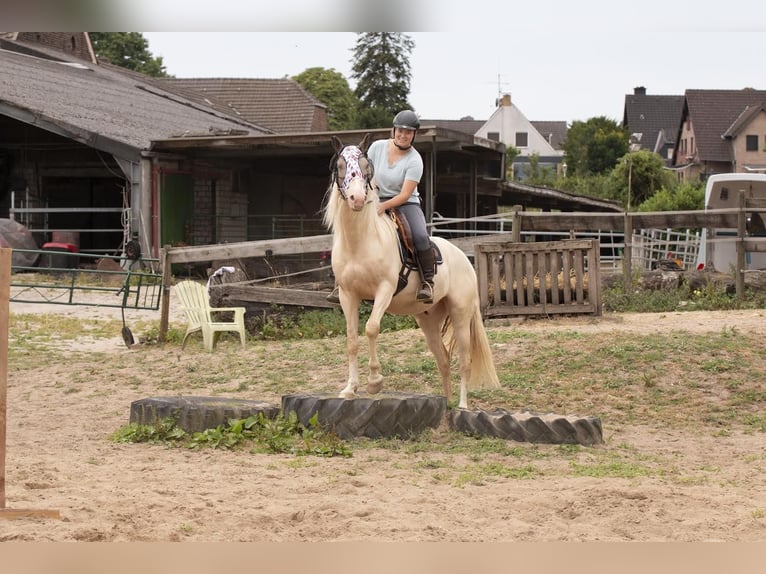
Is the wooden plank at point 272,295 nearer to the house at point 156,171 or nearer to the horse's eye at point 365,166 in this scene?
the house at point 156,171

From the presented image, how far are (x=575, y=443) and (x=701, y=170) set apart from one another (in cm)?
5725

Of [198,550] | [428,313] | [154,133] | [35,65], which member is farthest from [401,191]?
[35,65]

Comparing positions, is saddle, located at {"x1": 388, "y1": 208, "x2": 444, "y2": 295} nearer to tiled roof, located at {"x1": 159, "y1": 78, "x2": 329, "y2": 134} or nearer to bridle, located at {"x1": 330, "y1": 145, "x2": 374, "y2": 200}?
bridle, located at {"x1": 330, "y1": 145, "x2": 374, "y2": 200}

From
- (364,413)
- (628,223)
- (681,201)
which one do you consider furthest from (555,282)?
(681,201)

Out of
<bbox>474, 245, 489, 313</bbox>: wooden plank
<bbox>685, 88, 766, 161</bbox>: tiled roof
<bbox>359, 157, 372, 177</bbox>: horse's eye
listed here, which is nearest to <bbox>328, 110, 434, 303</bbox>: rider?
<bbox>359, 157, 372, 177</bbox>: horse's eye

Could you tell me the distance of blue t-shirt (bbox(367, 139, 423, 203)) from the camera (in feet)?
27.7

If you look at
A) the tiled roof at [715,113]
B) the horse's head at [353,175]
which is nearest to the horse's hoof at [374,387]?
the horse's head at [353,175]

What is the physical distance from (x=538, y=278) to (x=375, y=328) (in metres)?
6.95

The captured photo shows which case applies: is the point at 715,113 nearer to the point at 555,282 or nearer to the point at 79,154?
the point at 79,154

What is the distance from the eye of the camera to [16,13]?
284cm

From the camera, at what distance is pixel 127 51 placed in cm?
6550

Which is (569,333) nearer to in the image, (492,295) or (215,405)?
(492,295)

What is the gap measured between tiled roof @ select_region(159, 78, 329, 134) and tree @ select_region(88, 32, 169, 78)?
14.6 m

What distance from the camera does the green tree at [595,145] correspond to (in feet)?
209
